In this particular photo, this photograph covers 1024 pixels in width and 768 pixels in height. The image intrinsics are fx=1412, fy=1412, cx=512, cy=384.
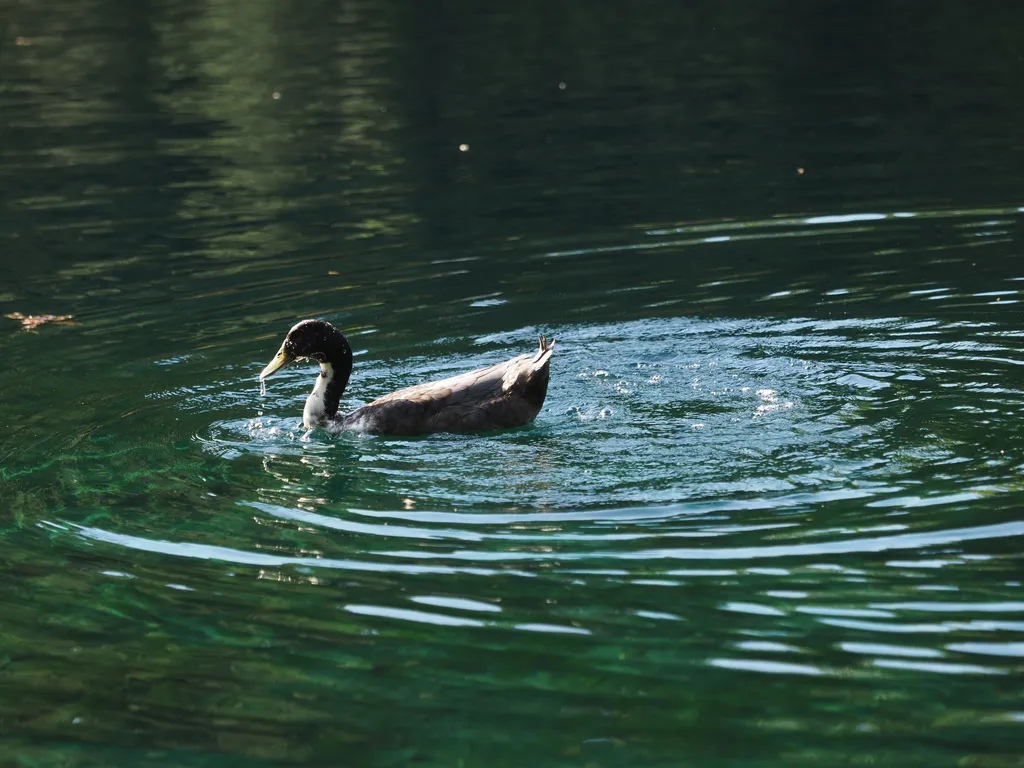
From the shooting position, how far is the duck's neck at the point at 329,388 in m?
12.0

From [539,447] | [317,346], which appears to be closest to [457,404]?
[539,447]

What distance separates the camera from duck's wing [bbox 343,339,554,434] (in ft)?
Answer: 37.9

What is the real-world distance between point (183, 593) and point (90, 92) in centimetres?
2457

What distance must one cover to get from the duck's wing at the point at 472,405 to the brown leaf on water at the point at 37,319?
219 inches

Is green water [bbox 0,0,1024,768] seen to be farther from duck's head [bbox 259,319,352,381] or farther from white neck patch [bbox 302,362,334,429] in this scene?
duck's head [bbox 259,319,352,381]

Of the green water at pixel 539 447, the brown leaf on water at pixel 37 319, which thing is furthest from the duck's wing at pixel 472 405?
the brown leaf on water at pixel 37 319

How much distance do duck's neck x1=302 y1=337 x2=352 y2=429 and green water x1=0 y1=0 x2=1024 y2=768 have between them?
0.30 meters

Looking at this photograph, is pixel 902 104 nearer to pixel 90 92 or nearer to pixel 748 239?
pixel 748 239

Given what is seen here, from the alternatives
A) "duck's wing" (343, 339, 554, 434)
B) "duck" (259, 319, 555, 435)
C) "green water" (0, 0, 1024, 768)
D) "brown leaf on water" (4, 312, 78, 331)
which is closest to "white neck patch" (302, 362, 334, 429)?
"duck" (259, 319, 555, 435)

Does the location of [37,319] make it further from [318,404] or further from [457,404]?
[457,404]

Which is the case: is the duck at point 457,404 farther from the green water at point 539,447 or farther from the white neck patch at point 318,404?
the green water at point 539,447

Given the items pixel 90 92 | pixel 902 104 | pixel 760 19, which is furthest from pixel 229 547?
pixel 760 19

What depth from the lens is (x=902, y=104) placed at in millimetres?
24188

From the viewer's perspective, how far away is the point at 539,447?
11.1 meters
